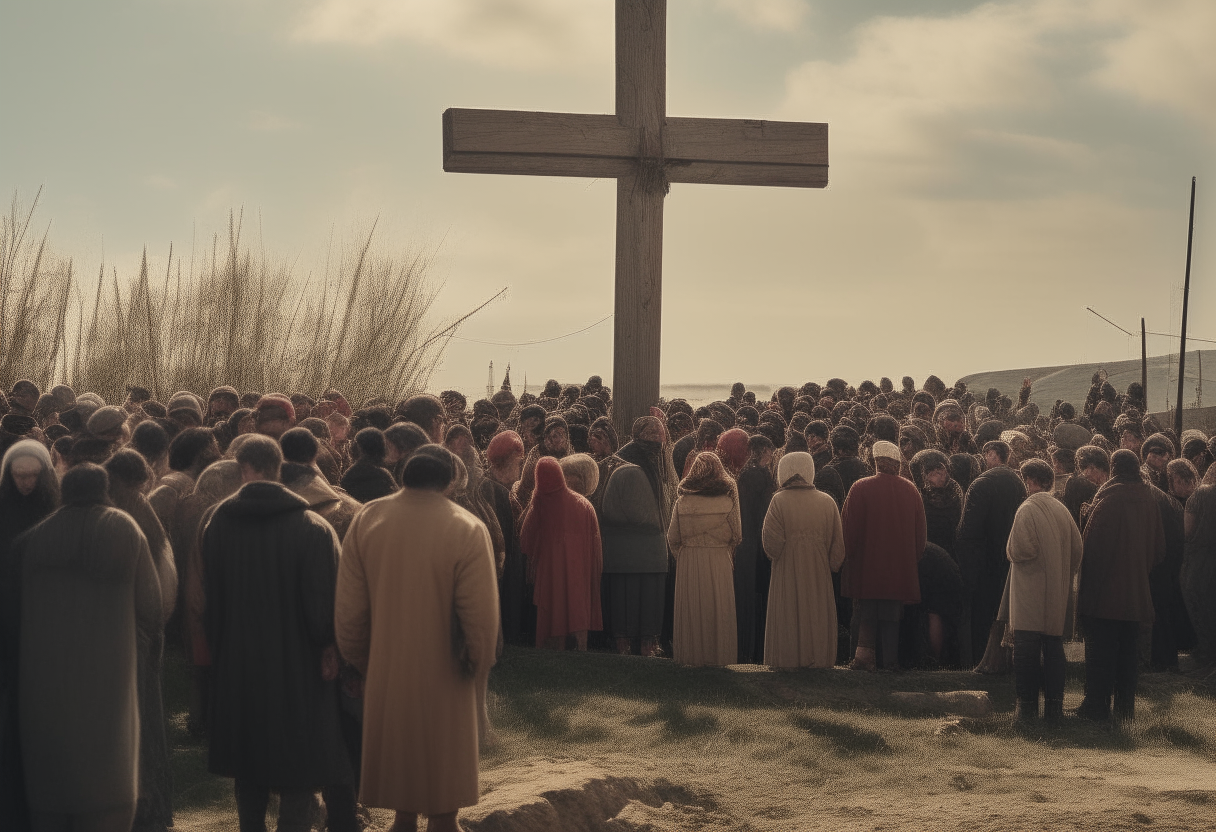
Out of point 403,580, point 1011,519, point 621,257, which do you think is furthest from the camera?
point 621,257

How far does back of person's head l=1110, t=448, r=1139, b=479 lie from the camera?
27.4 ft

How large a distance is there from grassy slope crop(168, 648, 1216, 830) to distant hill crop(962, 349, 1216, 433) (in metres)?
49.6

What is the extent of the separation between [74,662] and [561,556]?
4.77 metres

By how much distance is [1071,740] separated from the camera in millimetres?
7938

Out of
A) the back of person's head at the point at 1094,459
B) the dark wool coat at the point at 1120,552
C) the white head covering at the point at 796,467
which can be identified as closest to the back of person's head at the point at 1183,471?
the back of person's head at the point at 1094,459

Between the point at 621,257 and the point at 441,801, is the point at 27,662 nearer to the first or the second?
the point at 441,801

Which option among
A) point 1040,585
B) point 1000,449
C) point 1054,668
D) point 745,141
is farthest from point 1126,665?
point 745,141

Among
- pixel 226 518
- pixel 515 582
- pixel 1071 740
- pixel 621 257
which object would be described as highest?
pixel 621 257

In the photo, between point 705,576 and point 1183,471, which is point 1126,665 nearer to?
point 1183,471

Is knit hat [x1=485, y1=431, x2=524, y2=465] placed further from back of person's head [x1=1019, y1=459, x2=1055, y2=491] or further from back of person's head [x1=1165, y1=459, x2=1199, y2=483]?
back of person's head [x1=1165, y1=459, x2=1199, y2=483]

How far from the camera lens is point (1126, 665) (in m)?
8.53

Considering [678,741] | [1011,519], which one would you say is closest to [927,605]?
[1011,519]

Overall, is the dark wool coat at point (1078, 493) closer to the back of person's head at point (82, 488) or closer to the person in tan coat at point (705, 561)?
the person in tan coat at point (705, 561)

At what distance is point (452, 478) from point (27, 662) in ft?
5.55
